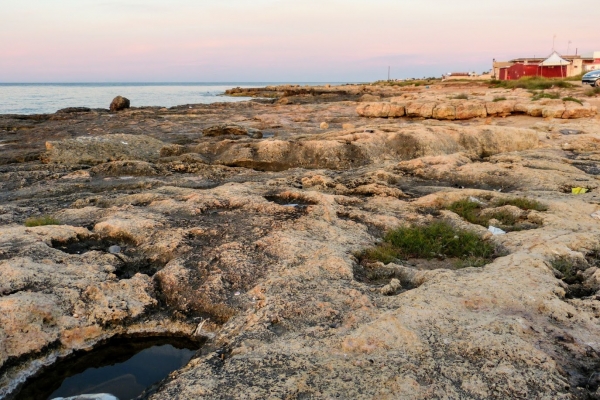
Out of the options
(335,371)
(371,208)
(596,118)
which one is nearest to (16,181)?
(371,208)

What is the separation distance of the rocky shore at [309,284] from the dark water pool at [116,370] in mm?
105

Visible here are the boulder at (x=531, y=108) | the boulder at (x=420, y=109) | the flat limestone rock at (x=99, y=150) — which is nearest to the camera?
the flat limestone rock at (x=99, y=150)

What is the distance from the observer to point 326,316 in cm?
380

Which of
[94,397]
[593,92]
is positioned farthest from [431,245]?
[593,92]

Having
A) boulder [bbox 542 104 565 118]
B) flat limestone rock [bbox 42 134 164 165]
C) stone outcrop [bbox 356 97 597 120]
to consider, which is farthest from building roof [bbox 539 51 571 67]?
flat limestone rock [bbox 42 134 164 165]

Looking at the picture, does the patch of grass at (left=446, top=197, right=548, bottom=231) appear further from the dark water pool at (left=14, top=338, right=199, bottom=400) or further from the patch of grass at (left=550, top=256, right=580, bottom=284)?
the dark water pool at (left=14, top=338, right=199, bottom=400)

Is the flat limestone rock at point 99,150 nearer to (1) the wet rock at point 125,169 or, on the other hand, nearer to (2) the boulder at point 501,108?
(1) the wet rock at point 125,169

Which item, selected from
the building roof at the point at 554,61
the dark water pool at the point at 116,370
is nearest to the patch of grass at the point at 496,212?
the dark water pool at the point at 116,370

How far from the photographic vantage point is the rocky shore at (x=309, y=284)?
305cm

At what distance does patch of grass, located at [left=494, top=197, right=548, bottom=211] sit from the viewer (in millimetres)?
6488

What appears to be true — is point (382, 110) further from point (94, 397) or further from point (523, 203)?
point (94, 397)

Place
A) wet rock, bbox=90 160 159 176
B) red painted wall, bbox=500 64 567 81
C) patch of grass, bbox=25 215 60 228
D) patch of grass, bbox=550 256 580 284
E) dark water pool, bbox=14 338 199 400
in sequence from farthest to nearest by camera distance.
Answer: red painted wall, bbox=500 64 567 81
wet rock, bbox=90 160 159 176
patch of grass, bbox=25 215 60 228
patch of grass, bbox=550 256 580 284
dark water pool, bbox=14 338 199 400

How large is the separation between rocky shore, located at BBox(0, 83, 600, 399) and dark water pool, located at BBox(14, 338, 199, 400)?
105mm

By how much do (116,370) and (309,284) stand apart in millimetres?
1797
